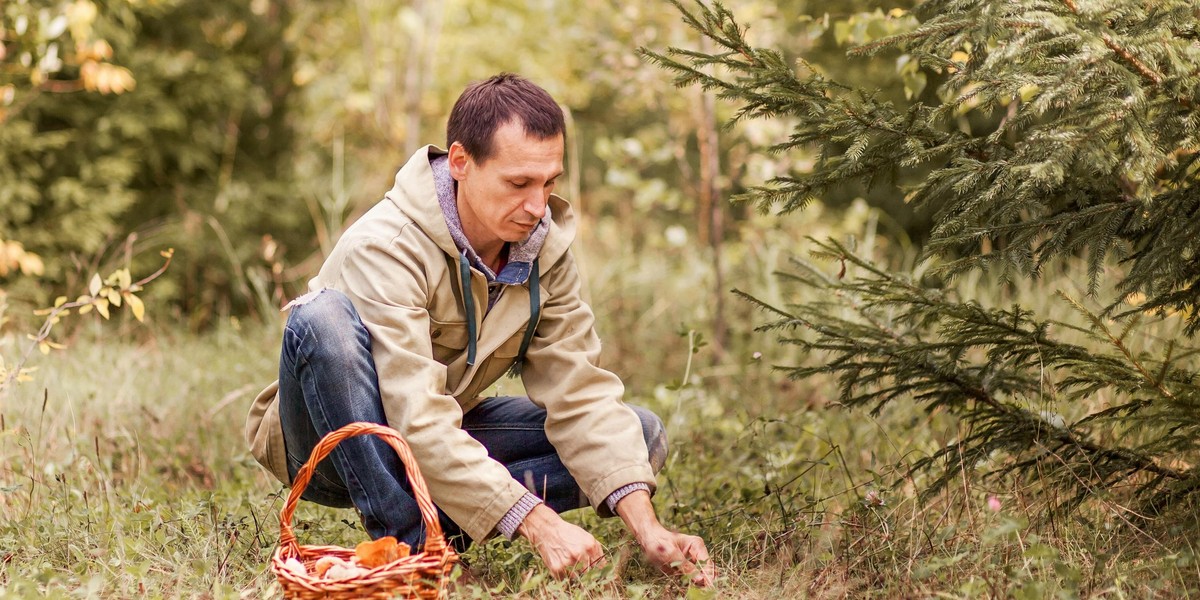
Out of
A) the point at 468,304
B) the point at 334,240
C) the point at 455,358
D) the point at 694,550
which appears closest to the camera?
the point at 694,550

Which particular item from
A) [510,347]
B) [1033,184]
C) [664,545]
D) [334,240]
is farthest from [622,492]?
[334,240]

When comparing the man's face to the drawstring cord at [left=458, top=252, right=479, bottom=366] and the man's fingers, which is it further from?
the man's fingers

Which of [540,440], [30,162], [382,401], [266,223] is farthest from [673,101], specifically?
[382,401]

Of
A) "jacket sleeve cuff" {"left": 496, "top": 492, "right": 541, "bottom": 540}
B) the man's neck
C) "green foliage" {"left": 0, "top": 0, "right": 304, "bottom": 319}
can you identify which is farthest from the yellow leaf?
"green foliage" {"left": 0, "top": 0, "right": 304, "bottom": 319}

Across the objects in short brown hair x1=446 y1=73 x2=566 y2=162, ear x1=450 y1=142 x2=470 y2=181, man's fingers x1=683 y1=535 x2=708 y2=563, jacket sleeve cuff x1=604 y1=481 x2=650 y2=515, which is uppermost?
short brown hair x1=446 y1=73 x2=566 y2=162

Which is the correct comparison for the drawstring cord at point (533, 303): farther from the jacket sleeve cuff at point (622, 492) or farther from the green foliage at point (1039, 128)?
the green foliage at point (1039, 128)

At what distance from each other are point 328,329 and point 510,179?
0.51 metres

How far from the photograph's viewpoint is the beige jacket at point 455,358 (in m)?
2.23

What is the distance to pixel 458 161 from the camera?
97.5 inches

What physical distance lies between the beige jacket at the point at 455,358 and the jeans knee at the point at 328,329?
4 centimetres

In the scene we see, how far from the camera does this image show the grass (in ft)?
7.40

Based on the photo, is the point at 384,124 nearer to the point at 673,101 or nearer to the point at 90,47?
the point at 673,101

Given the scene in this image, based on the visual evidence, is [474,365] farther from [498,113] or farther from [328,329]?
[498,113]

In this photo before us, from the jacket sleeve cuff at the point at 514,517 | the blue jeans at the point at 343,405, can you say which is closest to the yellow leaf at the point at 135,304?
the blue jeans at the point at 343,405
